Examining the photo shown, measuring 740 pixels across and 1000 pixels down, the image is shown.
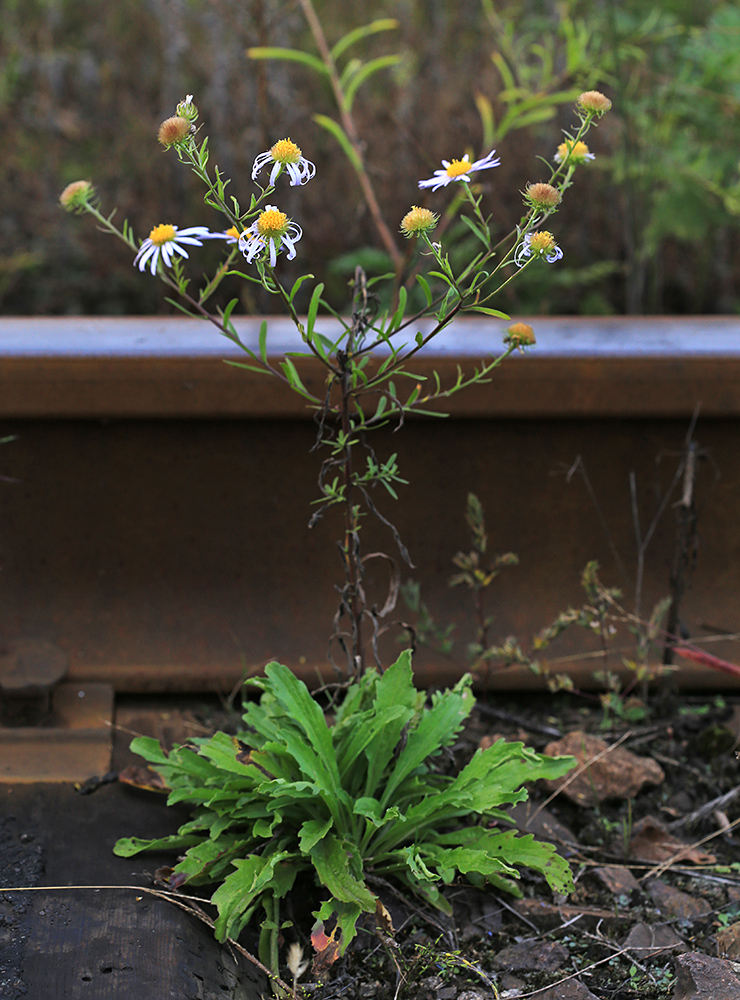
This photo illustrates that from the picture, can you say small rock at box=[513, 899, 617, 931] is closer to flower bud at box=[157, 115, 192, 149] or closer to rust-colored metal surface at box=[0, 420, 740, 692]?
rust-colored metal surface at box=[0, 420, 740, 692]

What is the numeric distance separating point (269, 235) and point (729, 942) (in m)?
1.39

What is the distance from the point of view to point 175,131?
55.8 inches

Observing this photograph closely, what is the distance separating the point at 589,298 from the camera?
406 centimetres

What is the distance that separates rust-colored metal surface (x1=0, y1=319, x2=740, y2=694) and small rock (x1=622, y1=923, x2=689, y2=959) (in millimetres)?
730

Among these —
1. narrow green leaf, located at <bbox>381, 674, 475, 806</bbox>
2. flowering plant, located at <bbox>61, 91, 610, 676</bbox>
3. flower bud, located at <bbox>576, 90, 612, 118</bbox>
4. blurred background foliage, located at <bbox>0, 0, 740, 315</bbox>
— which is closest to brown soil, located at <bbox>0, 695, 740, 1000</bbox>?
narrow green leaf, located at <bbox>381, 674, 475, 806</bbox>

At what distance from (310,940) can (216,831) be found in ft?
0.81

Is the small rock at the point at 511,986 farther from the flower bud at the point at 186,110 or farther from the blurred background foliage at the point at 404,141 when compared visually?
the blurred background foliage at the point at 404,141

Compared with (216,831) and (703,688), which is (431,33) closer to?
(703,688)

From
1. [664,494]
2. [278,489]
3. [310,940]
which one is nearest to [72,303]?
[278,489]

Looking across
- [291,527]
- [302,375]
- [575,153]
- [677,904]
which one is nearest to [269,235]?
[575,153]

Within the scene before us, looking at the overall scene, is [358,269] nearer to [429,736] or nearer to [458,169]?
[458,169]

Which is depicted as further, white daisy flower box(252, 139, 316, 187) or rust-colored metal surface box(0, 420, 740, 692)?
rust-colored metal surface box(0, 420, 740, 692)

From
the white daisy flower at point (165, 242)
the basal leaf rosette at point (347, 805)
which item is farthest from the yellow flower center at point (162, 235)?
the basal leaf rosette at point (347, 805)

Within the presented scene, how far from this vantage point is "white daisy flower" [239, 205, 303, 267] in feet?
4.59
